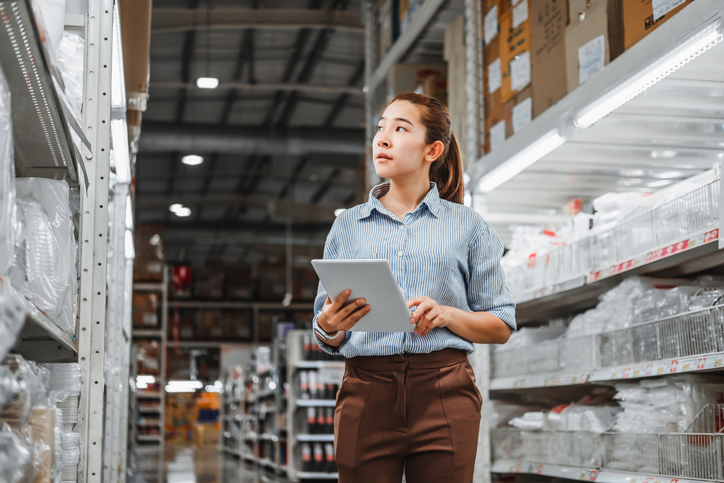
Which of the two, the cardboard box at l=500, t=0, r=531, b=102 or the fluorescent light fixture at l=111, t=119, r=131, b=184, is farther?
the cardboard box at l=500, t=0, r=531, b=102

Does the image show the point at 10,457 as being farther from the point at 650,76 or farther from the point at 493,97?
the point at 493,97

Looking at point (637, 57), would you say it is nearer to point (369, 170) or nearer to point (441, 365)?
point (441, 365)

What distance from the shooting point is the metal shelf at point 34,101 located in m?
1.23

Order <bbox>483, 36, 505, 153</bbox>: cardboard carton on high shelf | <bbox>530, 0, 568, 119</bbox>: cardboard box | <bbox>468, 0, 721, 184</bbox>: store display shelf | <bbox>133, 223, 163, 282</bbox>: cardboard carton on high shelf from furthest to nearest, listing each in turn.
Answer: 1. <bbox>133, 223, 163, 282</bbox>: cardboard carton on high shelf
2. <bbox>483, 36, 505, 153</bbox>: cardboard carton on high shelf
3. <bbox>530, 0, 568, 119</bbox>: cardboard box
4. <bbox>468, 0, 721, 184</bbox>: store display shelf

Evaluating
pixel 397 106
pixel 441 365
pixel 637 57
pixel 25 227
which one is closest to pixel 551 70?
pixel 637 57

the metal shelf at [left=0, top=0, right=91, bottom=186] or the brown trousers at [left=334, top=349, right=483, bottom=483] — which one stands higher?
the metal shelf at [left=0, top=0, right=91, bottom=186]

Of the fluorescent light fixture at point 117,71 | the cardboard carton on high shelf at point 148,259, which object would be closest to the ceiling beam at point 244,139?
the cardboard carton on high shelf at point 148,259

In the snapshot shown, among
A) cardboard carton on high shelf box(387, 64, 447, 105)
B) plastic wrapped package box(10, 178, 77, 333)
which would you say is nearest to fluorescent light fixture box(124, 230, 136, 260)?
cardboard carton on high shelf box(387, 64, 447, 105)

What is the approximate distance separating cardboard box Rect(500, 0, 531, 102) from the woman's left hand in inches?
92.4

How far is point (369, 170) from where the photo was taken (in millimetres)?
5477

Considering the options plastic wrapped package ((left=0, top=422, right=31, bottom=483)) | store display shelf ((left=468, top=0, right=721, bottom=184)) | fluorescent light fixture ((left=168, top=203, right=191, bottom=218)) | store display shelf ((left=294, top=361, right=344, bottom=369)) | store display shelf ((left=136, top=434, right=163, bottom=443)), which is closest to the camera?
plastic wrapped package ((left=0, top=422, right=31, bottom=483))

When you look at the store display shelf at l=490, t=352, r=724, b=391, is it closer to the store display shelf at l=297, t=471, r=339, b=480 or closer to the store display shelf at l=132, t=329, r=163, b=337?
the store display shelf at l=297, t=471, r=339, b=480

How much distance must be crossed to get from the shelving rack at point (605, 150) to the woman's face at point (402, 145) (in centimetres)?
101

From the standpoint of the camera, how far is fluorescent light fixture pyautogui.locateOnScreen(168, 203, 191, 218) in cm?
Result: 1784
